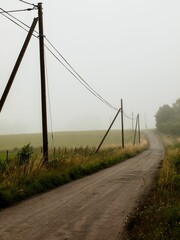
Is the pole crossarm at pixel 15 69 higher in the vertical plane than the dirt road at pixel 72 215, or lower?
higher

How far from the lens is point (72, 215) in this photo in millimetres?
8859

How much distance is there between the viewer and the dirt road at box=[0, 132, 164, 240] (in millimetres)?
7195

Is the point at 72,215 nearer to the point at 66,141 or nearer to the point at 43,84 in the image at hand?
the point at 43,84

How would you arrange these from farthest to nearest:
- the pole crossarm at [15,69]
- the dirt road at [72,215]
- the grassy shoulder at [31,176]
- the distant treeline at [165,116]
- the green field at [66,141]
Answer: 1. the distant treeline at [165,116]
2. the green field at [66,141]
3. the pole crossarm at [15,69]
4. the grassy shoulder at [31,176]
5. the dirt road at [72,215]

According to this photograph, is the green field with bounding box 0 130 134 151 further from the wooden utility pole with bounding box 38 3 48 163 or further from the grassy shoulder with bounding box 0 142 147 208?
the wooden utility pole with bounding box 38 3 48 163

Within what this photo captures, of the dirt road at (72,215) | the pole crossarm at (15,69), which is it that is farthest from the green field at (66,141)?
the dirt road at (72,215)

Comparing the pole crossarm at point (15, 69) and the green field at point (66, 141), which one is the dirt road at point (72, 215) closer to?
the pole crossarm at point (15, 69)

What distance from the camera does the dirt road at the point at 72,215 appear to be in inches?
283

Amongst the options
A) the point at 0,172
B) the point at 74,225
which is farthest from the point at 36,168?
Result: the point at 74,225

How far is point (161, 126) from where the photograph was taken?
11606 centimetres

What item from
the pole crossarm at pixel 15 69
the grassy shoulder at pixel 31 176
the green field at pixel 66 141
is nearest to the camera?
the grassy shoulder at pixel 31 176

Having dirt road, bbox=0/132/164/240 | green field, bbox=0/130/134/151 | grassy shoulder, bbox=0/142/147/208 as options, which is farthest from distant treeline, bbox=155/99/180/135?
dirt road, bbox=0/132/164/240

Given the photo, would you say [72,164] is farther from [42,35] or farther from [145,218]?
[145,218]

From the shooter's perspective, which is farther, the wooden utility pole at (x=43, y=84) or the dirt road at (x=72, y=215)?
the wooden utility pole at (x=43, y=84)
